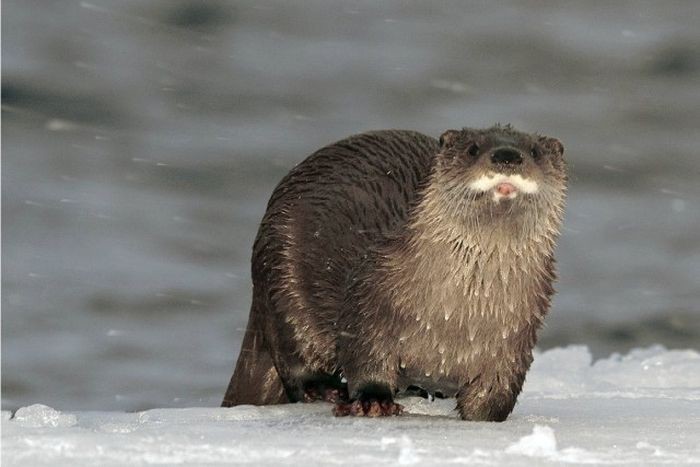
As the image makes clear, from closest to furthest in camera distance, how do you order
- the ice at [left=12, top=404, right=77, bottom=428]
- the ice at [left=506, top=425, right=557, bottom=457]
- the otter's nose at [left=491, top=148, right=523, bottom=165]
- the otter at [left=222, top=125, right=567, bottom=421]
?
the ice at [left=506, top=425, right=557, bottom=457], the ice at [left=12, top=404, right=77, bottom=428], the otter's nose at [left=491, top=148, right=523, bottom=165], the otter at [left=222, top=125, right=567, bottom=421]

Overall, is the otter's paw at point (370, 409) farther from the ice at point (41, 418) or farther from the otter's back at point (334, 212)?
the ice at point (41, 418)

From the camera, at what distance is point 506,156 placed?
378cm

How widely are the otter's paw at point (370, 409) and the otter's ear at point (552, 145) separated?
746 millimetres

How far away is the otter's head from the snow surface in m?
0.52

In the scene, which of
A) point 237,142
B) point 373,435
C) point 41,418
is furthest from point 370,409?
point 237,142

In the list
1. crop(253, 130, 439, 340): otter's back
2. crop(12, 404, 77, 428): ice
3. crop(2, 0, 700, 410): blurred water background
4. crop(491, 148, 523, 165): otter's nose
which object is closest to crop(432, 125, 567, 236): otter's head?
crop(491, 148, 523, 165): otter's nose

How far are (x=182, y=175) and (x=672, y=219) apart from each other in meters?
3.03

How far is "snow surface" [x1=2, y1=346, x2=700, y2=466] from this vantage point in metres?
2.93

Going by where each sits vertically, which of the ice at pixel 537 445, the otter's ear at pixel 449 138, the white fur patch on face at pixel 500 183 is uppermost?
the otter's ear at pixel 449 138

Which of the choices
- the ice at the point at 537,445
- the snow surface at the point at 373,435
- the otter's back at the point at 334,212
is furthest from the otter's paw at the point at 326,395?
the ice at the point at 537,445

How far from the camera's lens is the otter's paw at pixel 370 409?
159 inches

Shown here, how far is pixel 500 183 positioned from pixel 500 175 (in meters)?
0.02

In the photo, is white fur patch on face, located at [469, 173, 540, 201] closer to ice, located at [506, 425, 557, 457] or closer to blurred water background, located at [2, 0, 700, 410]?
ice, located at [506, 425, 557, 457]

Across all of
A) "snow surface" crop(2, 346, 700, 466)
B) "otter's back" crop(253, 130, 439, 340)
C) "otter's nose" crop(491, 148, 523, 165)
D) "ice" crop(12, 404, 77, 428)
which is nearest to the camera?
"snow surface" crop(2, 346, 700, 466)
